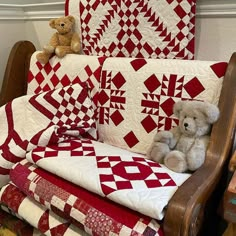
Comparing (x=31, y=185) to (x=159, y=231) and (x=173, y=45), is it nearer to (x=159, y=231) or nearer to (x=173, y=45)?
(x=159, y=231)

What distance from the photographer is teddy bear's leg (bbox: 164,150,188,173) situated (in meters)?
0.98

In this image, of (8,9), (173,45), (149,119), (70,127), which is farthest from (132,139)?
(8,9)

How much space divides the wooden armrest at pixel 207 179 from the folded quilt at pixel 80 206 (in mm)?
70

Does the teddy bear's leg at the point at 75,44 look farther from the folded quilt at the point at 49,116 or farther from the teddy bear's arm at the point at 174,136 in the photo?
the teddy bear's arm at the point at 174,136

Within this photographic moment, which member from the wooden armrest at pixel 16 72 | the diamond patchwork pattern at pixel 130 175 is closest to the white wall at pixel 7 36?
the wooden armrest at pixel 16 72

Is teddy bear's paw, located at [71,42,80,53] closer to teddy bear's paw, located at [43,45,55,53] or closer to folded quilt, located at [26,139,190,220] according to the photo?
teddy bear's paw, located at [43,45,55,53]

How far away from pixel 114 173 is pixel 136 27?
0.70m

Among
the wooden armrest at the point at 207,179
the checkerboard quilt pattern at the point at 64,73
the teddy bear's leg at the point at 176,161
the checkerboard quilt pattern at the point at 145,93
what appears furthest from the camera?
the checkerboard quilt pattern at the point at 64,73

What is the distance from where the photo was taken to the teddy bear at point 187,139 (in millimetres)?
972

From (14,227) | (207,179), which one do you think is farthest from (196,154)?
(14,227)

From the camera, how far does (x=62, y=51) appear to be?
152cm

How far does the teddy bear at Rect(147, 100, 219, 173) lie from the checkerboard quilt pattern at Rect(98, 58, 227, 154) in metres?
0.10

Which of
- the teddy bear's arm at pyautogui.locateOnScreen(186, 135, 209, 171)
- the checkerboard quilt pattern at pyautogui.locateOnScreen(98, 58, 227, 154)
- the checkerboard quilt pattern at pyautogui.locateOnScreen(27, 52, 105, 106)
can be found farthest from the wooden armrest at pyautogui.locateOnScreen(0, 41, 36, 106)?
the teddy bear's arm at pyautogui.locateOnScreen(186, 135, 209, 171)

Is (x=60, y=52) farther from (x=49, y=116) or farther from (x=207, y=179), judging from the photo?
(x=207, y=179)
